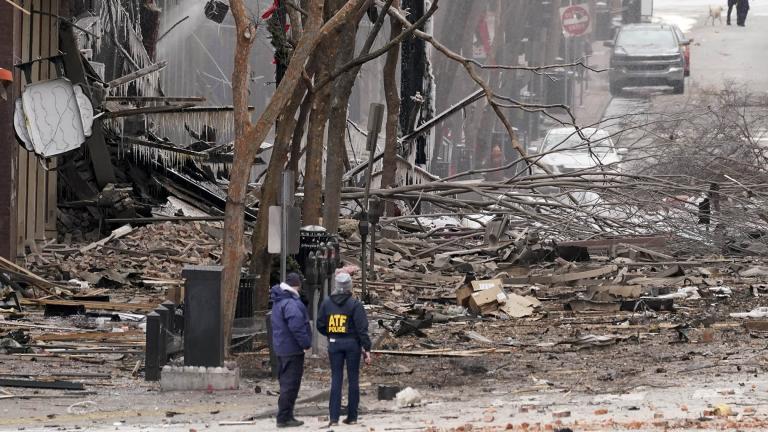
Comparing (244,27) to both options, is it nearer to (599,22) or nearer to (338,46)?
(338,46)

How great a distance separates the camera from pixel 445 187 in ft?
75.0

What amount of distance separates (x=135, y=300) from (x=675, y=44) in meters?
35.9

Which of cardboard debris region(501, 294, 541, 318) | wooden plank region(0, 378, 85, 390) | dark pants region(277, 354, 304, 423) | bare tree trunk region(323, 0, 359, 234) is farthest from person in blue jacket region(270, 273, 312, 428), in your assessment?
bare tree trunk region(323, 0, 359, 234)

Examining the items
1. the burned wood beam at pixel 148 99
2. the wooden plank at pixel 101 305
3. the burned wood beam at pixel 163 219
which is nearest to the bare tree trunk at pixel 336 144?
the wooden plank at pixel 101 305

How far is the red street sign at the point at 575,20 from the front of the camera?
2181 inches

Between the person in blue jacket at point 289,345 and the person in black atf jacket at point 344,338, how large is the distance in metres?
0.18

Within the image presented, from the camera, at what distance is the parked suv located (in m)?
49.8

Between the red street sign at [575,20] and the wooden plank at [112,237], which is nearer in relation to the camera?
the wooden plank at [112,237]

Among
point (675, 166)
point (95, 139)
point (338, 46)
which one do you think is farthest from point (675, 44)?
point (338, 46)

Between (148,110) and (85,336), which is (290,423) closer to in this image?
(85,336)

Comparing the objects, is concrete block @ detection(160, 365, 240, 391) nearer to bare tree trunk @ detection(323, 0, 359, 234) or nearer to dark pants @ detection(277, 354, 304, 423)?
dark pants @ detection(277, 354, 304, 423)

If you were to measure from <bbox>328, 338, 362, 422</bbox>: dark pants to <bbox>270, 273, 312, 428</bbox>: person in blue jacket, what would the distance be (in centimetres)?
24

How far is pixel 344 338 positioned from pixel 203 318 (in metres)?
2.36

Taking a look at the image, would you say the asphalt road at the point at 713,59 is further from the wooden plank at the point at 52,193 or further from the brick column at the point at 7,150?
the brick column at the point at 7,150
